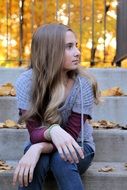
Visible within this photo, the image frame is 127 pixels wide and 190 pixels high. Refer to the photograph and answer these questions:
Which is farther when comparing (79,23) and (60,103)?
(79,23)

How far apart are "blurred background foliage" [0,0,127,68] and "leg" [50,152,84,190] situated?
295 cm

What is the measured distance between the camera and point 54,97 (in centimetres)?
304

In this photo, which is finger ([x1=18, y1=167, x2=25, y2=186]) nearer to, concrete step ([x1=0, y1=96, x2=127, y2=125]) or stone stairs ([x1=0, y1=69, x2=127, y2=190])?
stone stairs ([x1=0, y1=69, x2=127, y2=190])

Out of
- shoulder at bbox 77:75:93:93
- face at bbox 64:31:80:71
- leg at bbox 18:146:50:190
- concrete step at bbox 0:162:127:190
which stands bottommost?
concrete step at bbox 0:162:127:190

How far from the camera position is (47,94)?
10.1 feet

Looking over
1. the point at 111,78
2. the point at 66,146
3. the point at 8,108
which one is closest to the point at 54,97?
the point at 66,146

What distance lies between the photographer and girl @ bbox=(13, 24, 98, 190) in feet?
9.67

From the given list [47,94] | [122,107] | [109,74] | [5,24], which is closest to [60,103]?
[47,94]

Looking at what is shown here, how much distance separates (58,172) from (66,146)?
15 centimetres

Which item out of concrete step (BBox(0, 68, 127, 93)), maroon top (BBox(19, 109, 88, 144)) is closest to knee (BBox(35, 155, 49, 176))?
maroon top (BBox(19, 109, 88, 144))

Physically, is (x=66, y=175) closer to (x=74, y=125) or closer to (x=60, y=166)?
(x=60, y=166)

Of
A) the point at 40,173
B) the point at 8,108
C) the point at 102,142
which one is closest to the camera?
the point at 40,173

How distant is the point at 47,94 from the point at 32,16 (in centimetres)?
275

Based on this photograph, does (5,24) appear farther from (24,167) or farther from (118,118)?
(24,167)
